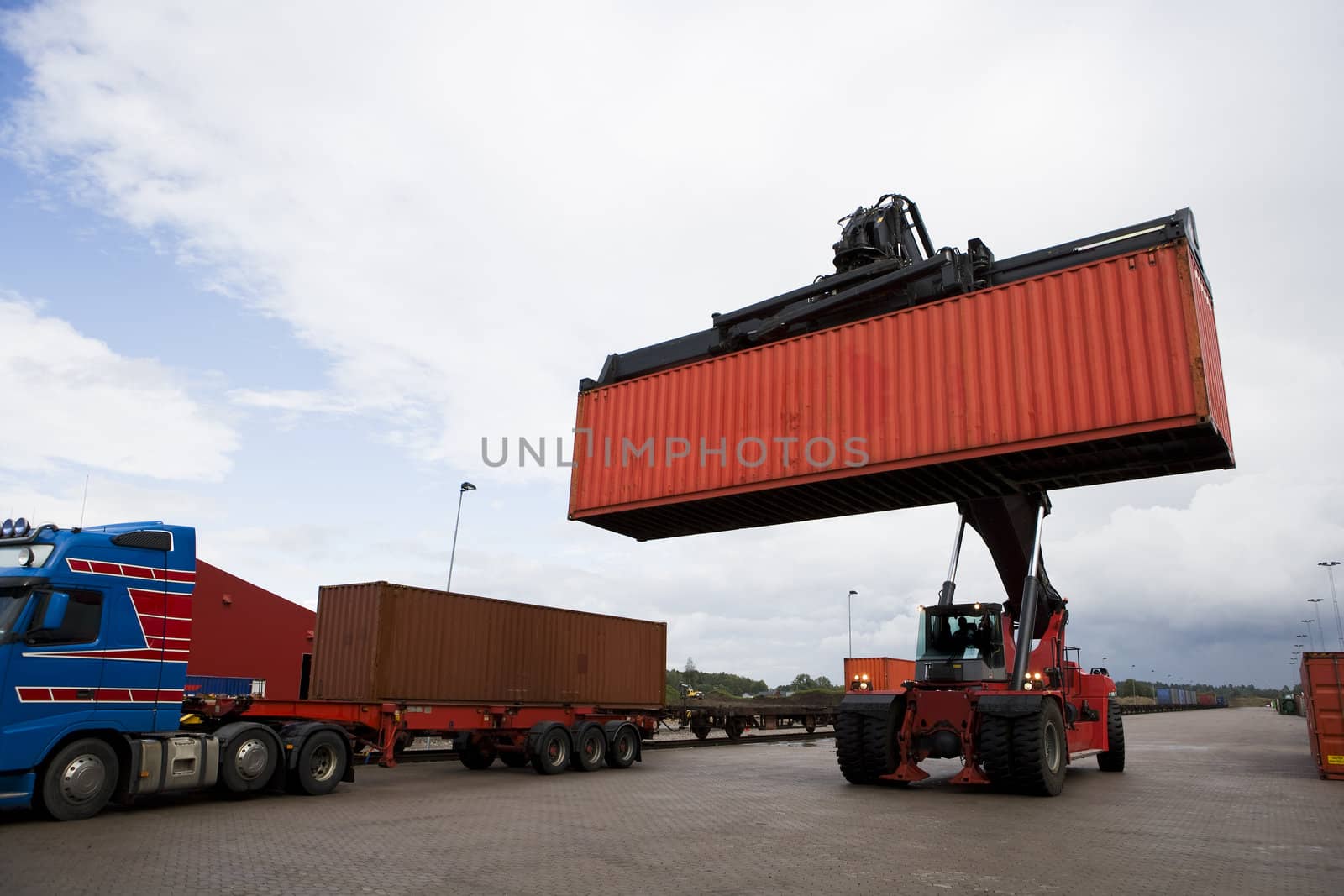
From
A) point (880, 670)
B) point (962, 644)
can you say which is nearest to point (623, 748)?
point (962, 644)

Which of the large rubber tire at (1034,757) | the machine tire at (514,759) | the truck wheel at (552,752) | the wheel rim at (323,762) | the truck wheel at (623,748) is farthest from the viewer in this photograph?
the truck wheel at (623,748)

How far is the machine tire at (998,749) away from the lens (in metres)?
11.6

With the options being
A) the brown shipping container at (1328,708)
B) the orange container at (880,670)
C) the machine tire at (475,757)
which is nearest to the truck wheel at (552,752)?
the machine tire at (475,757)

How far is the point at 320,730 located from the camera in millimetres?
11914

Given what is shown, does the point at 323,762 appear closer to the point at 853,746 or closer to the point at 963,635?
the point at 853,746

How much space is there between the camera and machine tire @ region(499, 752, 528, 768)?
55.7 feet

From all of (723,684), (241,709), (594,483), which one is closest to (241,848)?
(241,709)

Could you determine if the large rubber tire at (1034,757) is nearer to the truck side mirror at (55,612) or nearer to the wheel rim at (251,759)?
the wheel rim at (251,759)

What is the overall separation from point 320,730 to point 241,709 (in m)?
1.47

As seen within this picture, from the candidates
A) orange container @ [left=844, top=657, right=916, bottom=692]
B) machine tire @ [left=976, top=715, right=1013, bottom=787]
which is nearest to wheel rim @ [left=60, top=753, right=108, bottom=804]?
machine tire @ [left=976, top=715, right=1013, bottom=787]

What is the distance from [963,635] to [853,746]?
237 centimetres

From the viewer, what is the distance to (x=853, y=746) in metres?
12.9

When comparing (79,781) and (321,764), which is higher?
(79,781)

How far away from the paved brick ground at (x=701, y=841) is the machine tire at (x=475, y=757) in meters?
2.71
